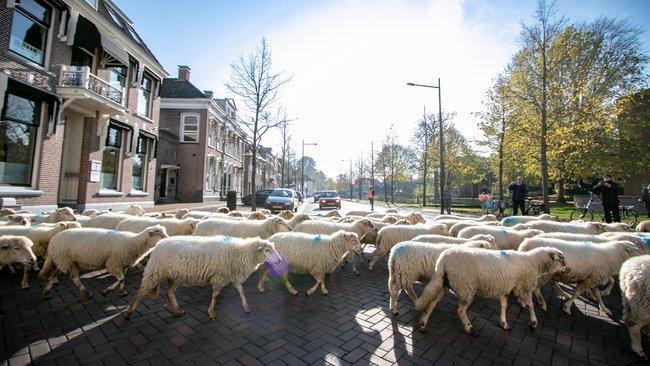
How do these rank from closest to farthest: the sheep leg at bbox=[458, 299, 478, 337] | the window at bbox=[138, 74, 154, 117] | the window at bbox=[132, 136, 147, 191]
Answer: the sheep leg at bbox=[458, 299, 478, 337], the window at bbox=[132, 136, 147, 191], the window at bbox=[138, 74, 154, 117]

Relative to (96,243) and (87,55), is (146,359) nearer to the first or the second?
(96,243)

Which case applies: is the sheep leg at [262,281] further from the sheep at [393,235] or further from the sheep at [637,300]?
the sheep at [637,300]

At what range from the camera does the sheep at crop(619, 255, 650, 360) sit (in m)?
3.60

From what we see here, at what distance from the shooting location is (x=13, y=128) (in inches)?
431

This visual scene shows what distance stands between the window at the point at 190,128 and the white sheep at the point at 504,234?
27.5 meters

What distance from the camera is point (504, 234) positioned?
6836 millimetres

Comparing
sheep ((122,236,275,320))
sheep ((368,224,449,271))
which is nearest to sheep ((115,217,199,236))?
sheep ((122,236,275,320))

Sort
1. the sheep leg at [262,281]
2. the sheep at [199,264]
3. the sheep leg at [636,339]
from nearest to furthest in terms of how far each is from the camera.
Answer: the sheep leg at [636,339] < the sheep at [199,264] < the sheep leg at [262,281]

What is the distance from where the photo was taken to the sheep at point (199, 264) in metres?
4.27

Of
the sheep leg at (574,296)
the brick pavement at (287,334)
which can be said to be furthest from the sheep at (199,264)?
the sheep leg at (574,296)

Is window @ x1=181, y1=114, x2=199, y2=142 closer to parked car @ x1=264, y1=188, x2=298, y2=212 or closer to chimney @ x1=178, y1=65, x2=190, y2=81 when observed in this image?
chimney @ x1=178, y1=65, x2=190, y2=81


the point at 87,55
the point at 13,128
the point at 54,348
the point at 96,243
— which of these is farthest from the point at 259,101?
the point at 54,348

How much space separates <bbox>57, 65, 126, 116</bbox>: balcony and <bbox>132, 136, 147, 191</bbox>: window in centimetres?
365

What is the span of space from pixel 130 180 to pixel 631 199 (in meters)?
31.6
